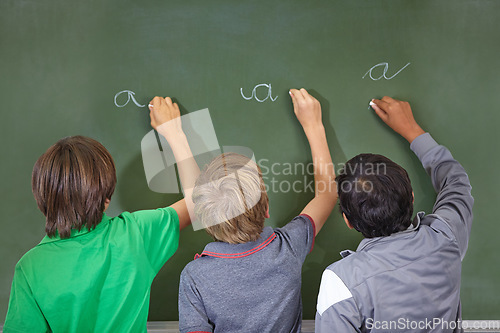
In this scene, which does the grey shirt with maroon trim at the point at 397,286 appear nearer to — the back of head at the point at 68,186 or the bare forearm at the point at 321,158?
the bare forearm at the point at 321,158

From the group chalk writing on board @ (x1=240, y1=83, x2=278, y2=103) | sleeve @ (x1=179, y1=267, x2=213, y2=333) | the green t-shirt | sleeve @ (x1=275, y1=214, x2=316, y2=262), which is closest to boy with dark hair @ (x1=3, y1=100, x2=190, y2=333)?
the green t-shirt

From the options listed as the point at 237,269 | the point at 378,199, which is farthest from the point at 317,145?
the point at 237,269

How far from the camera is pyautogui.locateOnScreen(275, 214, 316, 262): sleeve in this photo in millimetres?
994

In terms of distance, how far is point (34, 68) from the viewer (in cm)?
120

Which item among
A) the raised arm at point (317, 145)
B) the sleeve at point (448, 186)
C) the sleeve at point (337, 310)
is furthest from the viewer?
the raised arm at point (317, 145)

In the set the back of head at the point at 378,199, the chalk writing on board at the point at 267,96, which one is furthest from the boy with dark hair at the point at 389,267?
the chalk writing on board at the point at 267,96

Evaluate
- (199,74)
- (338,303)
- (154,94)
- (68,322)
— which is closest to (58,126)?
(154,94)

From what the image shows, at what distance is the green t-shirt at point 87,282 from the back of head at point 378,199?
0.51 metres

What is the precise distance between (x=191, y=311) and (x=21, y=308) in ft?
1.21

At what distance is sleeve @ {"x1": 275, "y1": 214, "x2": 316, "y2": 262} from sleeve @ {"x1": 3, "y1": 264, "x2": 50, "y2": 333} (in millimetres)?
584

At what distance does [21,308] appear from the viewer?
0.88 metres

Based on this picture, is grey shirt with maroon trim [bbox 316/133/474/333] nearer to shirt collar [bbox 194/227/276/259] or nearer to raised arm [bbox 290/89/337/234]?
shirt collar [bbox 194/227/276/259]

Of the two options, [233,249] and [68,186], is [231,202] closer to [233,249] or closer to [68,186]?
[233,249]

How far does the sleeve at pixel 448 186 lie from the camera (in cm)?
98
